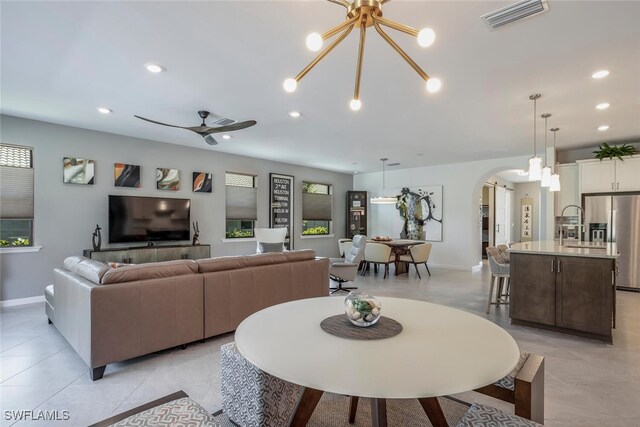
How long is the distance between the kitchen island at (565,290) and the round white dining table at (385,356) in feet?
8.51

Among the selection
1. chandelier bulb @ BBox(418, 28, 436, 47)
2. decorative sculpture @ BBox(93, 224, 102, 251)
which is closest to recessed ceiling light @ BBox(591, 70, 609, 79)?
chandelier bulb @ BBox(418, 28, 436, 47)

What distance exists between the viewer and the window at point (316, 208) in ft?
→ 28.3

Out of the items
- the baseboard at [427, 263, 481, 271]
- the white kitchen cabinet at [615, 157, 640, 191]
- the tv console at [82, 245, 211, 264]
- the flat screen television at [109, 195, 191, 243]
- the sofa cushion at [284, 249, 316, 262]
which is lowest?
the baseboard at [427, 263, 481, 271]

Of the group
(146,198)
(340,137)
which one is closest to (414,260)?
(340,137)

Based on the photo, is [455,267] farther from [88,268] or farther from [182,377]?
[88,268]

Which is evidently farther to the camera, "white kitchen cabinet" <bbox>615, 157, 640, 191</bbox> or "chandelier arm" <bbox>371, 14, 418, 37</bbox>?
"white kitchen cabinet" <bbox>615, 157, 640, 191</bbox>

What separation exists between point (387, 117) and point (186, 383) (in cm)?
385

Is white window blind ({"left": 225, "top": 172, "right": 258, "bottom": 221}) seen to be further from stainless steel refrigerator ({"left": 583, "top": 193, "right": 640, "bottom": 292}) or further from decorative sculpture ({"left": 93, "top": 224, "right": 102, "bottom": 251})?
stainless steel refrigerator ({"left": 583, "top": 193, "right": 640, "bottom": 292})

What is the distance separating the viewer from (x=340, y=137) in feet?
18.2

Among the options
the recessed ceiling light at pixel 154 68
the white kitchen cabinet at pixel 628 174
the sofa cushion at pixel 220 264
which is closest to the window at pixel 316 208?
the sofa cushion at pixel 220 264

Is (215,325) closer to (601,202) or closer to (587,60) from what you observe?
(587,60)

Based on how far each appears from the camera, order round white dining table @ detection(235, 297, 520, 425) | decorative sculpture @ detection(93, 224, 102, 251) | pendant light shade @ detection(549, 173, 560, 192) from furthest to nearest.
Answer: decorative sculpture @ detection(93, 224, 102, 251), pendant light shade @ detection(549, 173, 560, 192), round white dining table @ detection(235, 297, 520, 425)

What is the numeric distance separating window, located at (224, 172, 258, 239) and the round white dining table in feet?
18.6

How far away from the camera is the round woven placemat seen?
1.35 m
